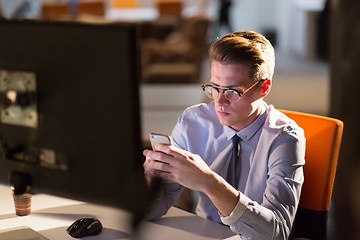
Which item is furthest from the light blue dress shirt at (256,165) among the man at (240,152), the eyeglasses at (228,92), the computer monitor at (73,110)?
the computer monitor at (73,110)

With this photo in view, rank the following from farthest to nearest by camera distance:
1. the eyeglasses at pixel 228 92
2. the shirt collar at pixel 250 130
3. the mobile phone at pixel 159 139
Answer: the shirt collar at pixel 250 130 → the eyeglasses at pixel 228 92 → the mobile phone at pixel 159 139

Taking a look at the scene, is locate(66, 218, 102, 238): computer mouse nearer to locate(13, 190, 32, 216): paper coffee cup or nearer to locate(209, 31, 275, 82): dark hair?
locate(13, 190, 32, 216): paper coffee cup

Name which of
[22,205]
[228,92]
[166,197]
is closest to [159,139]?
[228,92]

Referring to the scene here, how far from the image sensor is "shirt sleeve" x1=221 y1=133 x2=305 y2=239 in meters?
1.57

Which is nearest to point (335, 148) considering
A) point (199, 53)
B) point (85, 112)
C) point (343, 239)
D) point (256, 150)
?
point (256, 150)

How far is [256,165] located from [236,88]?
27 cm

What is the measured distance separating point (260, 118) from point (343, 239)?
192 centimetres

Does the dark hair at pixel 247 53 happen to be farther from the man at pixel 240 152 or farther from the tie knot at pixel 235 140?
the tie knot at pixel 235 140

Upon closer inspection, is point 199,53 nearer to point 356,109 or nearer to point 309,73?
point 309,73

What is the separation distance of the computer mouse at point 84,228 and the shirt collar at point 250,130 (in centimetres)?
52

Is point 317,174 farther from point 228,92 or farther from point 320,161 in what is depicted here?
point 228,92

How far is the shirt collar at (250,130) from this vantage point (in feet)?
6.01

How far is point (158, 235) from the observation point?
1672 mm

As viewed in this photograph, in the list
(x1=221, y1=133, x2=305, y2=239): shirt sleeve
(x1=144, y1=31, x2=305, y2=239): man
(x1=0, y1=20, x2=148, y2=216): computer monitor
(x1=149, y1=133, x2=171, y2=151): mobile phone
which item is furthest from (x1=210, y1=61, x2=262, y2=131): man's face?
(x1=0, y1=20, x2=148, y2=216): computer monitor
